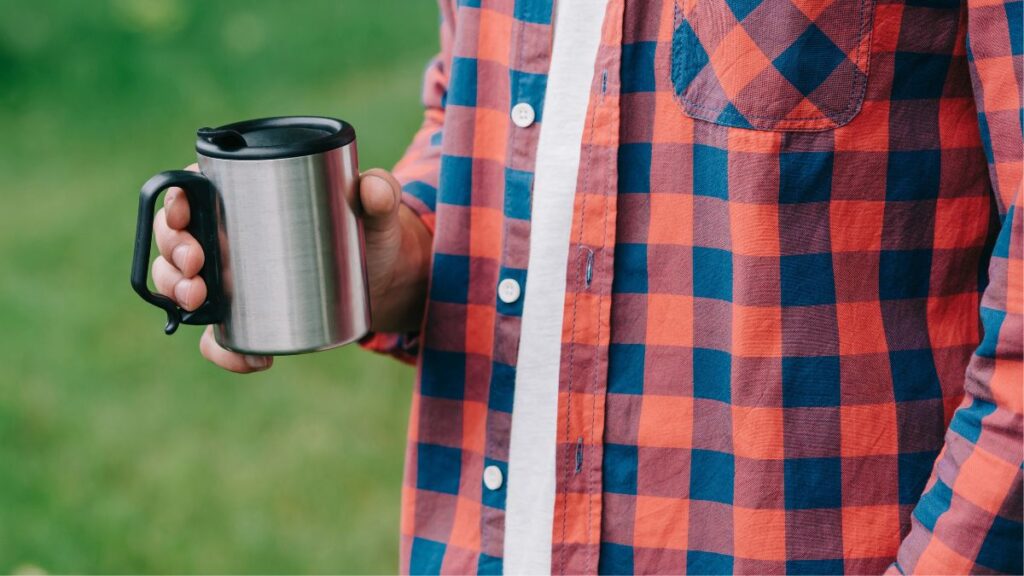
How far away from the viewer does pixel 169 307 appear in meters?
1.39

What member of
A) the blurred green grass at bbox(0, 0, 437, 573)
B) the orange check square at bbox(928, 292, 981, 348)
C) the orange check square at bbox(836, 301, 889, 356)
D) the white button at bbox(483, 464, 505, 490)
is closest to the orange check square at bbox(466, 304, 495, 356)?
the white button at bbox(483, 464, 505, 490)

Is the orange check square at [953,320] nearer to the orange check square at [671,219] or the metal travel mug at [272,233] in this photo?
the orange check square at [671,219]

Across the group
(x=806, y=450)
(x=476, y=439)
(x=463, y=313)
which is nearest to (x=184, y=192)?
(x=463, y=313)

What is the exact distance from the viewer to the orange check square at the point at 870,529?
1.39 meters

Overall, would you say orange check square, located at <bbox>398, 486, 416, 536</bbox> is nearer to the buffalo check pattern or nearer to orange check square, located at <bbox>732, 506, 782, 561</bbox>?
the buffalo check pattern

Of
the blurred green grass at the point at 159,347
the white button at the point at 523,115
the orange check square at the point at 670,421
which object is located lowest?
the blurred green grass at the point at 159,347

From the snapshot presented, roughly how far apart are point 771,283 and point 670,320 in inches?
5.8

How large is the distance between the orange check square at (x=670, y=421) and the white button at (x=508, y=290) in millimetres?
223

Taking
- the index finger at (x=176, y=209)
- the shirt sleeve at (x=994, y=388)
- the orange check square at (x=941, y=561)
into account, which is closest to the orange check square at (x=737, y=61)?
the shirt sleeve at (x=994, y=388)

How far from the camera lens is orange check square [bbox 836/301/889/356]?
1369 millimetres

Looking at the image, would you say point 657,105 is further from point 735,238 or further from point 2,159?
point 2,159

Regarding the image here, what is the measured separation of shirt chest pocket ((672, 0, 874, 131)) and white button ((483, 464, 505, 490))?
22.3 inches

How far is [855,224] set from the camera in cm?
135

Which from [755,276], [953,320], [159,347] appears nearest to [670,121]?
[755,276]
